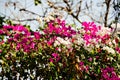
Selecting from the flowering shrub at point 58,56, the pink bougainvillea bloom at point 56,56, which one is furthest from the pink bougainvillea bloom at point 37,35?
the pink bougainvillea bloom at point 56,56

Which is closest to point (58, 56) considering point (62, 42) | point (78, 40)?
point (62, 42)

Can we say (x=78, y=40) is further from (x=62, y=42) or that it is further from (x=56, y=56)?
(x=56, y=56)

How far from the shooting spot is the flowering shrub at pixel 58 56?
557cm

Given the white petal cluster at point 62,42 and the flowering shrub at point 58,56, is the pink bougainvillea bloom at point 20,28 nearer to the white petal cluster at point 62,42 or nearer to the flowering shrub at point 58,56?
the flowering shrub at point 58,56

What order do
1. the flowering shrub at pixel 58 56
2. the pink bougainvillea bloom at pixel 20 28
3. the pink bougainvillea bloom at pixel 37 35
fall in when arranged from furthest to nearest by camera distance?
1. the pink bougainvillea bloom at pixel 20 28
2. the pink bougainvillea bloom at pixel 37 35
3. the flowering shrub at pixel 58 56

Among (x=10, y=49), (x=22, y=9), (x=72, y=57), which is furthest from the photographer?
(x=22, y=9)

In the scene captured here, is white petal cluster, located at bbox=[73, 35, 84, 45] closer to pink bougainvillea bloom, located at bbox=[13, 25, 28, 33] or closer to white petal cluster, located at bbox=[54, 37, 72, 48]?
white petal cluster, located at bbox=[54, 37, 72, 48]

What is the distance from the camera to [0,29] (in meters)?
6.27

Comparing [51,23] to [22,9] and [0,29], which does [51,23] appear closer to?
[0,29]

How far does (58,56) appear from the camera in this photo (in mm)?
5648

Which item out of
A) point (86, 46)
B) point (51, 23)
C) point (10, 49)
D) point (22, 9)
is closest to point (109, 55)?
point (86, 46)

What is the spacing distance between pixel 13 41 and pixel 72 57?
1.21 metres

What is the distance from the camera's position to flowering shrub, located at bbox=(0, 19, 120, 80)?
557cm

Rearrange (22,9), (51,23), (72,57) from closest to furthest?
(72,57) → (51,23) → (22,9)
